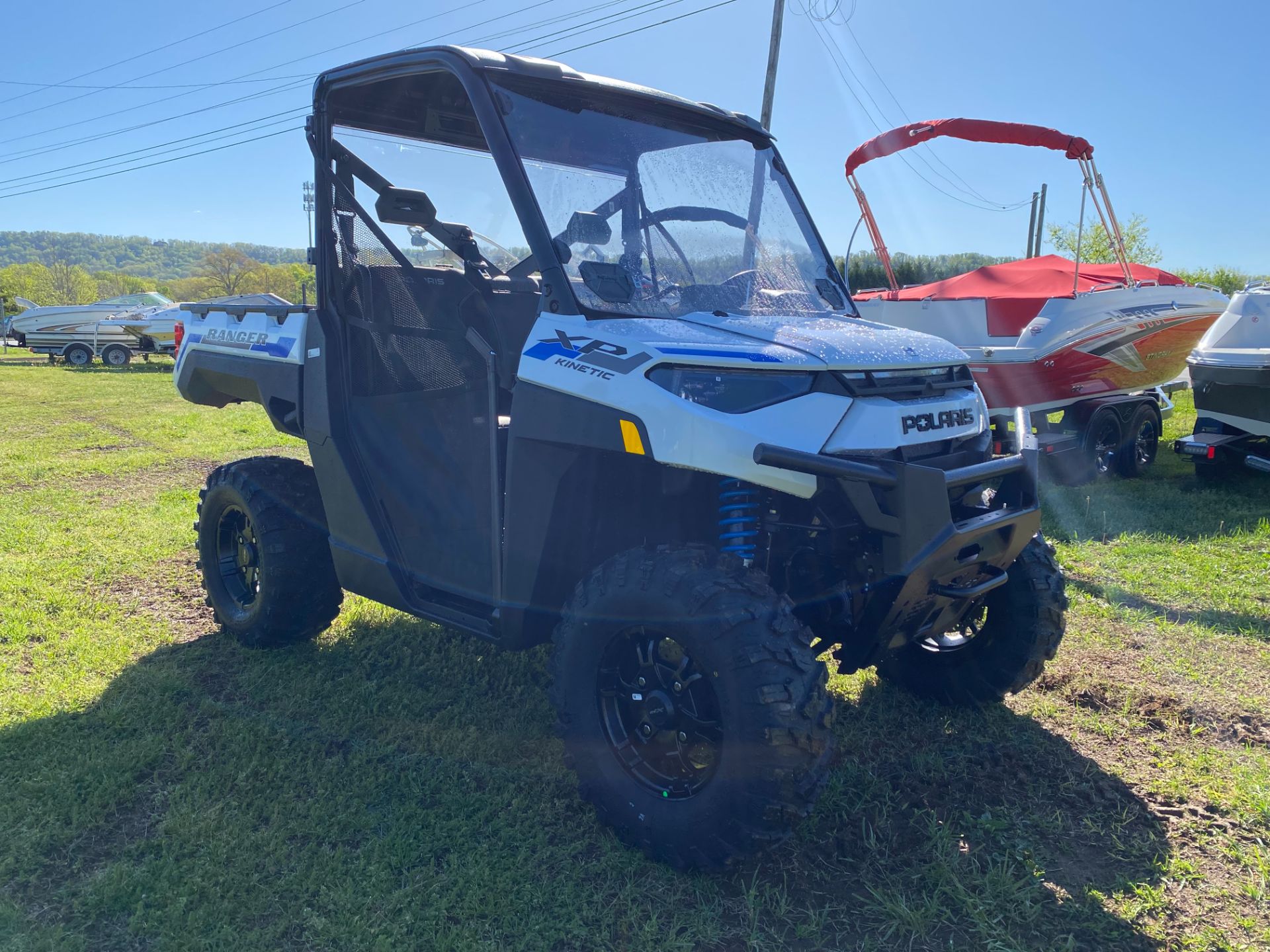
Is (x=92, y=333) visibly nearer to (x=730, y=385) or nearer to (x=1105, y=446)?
(x=1105, y=446)

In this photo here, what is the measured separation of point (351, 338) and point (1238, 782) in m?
3.84

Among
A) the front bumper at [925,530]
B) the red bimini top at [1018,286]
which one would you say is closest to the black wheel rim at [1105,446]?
A: the red bimini top at [1018,286]

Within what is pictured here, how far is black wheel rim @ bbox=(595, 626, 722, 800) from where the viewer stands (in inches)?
106

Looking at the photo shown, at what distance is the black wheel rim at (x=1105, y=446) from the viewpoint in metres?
8.61

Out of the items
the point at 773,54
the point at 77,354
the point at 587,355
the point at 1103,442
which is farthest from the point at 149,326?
the point at 587,355

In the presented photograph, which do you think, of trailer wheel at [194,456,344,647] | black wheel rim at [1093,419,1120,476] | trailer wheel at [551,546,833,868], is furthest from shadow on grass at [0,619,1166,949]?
black wheel rim at [1093,419,1120,476]

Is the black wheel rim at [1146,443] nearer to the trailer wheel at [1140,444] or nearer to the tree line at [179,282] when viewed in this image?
the trailer wheel at [1140,444]

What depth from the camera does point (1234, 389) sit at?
25.3 feet

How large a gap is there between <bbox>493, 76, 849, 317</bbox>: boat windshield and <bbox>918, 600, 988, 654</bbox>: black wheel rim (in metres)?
1.38

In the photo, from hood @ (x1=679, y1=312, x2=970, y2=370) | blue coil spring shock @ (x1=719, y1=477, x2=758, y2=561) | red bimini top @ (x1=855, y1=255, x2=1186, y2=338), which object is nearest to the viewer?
hood @ (x1=679, y1=312, x2=970, y2=370)

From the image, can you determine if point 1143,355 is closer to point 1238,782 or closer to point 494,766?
point 1238,782

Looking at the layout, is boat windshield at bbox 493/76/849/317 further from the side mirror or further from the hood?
the side mirror

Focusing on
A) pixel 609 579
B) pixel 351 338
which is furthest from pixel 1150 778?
pixel 351 338

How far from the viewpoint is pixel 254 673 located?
414 cm
